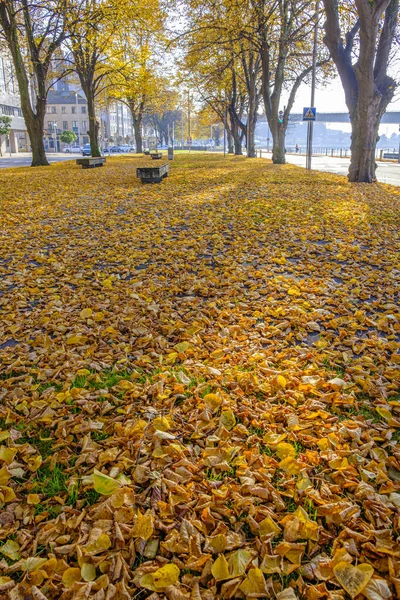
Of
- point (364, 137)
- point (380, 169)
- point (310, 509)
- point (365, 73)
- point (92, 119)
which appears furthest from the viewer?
point (92, 119)

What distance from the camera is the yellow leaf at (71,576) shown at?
1726mm

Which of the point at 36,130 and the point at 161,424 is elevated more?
the point at 36,130

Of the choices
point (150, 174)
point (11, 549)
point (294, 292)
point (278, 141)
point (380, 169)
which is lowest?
point (11, 549)

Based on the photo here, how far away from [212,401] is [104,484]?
0.90 meters

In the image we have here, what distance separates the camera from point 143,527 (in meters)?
1.93

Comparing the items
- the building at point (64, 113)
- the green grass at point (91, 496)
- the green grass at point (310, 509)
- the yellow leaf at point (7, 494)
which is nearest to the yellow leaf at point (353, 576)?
the green grass at point (310, 509)

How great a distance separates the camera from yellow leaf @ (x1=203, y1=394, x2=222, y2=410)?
2.81 metres

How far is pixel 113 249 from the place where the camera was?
683 cm

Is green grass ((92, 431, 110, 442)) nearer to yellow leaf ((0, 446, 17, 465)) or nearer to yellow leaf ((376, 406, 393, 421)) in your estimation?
yellow leaf ((0, 446, 17, 465))

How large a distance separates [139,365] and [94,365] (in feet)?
1.09

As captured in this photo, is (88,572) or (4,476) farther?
(4,476)

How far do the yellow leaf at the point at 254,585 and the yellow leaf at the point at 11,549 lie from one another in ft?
2.99

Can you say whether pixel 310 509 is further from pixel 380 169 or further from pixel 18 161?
pixel 18 161

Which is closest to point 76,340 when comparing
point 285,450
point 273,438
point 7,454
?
point 7,454
